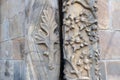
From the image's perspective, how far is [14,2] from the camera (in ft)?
8.09

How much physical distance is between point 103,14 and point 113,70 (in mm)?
356

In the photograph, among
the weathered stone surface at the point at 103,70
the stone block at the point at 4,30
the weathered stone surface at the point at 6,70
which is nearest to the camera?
the weathered stone surface at the point at 103,70

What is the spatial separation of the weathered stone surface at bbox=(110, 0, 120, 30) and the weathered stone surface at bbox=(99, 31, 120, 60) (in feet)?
0.15

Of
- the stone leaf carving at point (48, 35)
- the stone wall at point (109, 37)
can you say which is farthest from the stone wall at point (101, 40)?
the stone leaf carving at point (48, 35)

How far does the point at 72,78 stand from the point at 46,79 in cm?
15

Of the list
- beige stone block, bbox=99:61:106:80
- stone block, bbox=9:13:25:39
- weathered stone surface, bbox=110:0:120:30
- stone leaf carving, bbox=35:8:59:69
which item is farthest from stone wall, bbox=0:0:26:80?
weathered stone surface, bbox=110:0:120:30

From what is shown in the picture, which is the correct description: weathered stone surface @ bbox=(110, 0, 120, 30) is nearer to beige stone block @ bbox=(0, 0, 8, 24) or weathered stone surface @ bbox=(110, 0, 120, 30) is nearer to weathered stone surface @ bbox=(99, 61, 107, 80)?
weathered stone surface @ bbox=(99, 61, 107, 80)

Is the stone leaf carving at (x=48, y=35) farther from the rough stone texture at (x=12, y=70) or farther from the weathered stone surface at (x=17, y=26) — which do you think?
the weathered stone surface at (x=17, y=26)

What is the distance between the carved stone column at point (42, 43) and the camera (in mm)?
1827

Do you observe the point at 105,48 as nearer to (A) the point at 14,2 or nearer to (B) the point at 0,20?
(A) the point at 14,2

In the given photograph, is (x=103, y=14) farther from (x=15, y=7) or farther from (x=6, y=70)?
(x=6, y=70)

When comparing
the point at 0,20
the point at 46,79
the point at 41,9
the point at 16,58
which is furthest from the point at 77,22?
the point at 0,20

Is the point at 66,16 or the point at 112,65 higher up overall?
the point at 66,16

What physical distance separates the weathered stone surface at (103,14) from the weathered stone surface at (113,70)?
233 mm
